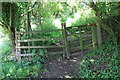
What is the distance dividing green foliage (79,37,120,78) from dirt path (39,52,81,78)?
1.11 ft

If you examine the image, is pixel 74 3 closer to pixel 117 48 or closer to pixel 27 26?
pixel 117 48

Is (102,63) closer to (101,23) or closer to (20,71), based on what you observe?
(101,23)

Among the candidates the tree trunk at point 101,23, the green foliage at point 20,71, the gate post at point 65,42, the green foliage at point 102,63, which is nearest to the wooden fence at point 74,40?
the gate post at point 65,42

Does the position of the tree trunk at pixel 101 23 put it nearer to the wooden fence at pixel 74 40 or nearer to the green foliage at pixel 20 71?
the wooden fence at pixel 74 40

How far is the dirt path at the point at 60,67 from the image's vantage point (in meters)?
8.02

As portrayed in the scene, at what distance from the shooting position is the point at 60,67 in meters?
8.50

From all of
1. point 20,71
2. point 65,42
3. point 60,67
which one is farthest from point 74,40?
point 20,71

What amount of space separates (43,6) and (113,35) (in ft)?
10.6

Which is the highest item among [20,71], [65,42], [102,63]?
[65,42]

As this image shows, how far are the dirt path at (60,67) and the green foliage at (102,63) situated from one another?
0.34 meters

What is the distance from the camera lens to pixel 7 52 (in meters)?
11.1

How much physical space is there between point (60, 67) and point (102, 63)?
1.63 meters

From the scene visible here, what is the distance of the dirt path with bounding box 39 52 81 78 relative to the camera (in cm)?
802

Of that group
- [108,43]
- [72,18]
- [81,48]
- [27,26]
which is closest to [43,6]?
[27,26]
